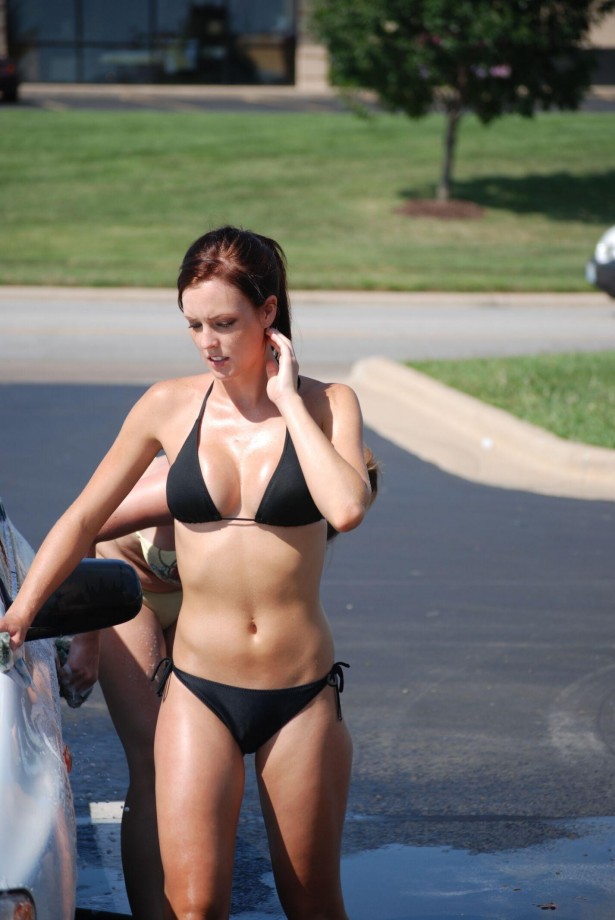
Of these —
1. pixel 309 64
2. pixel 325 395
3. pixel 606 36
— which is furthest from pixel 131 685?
pixel 606 36

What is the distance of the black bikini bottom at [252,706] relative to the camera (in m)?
3.26

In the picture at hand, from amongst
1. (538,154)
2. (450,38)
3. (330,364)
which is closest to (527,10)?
(450,38)

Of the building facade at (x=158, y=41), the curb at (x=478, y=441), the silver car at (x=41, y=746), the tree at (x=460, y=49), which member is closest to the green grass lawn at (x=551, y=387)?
the curb at (x=478, y=441)

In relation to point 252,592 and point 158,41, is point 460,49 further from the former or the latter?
point 252,592

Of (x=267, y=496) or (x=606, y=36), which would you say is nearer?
(x=267, y=496)

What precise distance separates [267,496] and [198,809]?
2.27 feet

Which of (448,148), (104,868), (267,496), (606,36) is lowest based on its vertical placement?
(448,148)

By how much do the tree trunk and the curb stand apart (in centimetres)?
1707

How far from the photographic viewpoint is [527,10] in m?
27.5

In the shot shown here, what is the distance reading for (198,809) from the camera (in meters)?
3.15

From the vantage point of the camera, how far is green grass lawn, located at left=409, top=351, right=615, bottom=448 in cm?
1064

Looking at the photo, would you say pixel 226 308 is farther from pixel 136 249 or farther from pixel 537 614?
pixel 136 249

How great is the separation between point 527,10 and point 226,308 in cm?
2587

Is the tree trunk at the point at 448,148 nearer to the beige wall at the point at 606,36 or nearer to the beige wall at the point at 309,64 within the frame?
the beige wall at the point at 309,64
